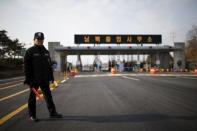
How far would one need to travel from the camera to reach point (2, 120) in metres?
Answer: 5.07

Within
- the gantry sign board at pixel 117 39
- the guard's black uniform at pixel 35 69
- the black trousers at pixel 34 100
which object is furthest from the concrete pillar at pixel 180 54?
the guard's black uniform at pixel 35 69

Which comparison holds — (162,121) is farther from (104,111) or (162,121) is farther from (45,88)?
(45,88)

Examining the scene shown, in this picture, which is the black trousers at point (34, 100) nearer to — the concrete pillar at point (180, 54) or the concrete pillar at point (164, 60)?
the concrete pillar at point (180, 54)

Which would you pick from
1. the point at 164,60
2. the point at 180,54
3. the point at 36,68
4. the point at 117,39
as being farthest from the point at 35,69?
the point at 164,60

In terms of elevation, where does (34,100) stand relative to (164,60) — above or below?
below

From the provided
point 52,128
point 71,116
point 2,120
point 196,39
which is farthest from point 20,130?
point 196,39

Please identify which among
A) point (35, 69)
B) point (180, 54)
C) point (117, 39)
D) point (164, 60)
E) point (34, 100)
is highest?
point (117, 39)

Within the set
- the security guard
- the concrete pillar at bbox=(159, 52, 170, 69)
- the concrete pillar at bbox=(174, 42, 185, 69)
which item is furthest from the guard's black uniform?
the concrete pillar at bbox=(159, 52, 170, 69)

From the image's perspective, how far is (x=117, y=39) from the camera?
184 ft

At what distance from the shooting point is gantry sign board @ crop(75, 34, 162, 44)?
2174 inches

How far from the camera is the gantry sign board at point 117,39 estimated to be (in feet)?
181

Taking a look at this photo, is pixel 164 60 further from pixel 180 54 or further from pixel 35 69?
pixel 35 69

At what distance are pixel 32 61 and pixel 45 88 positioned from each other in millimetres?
647

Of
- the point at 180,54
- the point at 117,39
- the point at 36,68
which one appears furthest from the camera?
the point at 180,54
